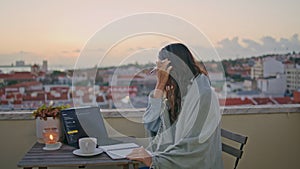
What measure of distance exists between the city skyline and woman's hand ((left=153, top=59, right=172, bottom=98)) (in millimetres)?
762

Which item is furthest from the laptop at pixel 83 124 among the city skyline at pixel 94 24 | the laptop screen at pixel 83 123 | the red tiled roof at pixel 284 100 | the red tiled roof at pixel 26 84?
the red tiled roof at pixel 284 100

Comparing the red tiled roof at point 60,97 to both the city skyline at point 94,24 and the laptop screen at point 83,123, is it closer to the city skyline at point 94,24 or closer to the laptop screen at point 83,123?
the city skyline at point 94,24

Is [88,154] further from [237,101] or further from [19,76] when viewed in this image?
[237,101]

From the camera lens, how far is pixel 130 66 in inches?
68.4

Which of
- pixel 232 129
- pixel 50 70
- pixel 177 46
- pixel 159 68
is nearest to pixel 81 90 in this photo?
pixel 159 68

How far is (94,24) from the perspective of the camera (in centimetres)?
255

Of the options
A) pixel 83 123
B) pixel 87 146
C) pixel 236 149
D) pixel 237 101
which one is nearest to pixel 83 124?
pixel 83 123

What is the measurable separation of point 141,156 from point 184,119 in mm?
244

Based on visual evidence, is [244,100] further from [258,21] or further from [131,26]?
[131,26]

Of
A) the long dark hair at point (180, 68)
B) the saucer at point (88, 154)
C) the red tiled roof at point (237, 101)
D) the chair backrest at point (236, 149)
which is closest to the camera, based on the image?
the long dark hair at point (180, 68)

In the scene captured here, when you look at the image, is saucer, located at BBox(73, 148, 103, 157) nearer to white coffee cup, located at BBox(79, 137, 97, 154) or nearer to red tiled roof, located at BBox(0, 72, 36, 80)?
white coffee cup, located at BBox(79, 137, 97, 154)

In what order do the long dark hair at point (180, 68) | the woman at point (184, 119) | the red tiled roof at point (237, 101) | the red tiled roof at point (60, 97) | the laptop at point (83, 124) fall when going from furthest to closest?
the red tiled roof at point (237, 101) → the red tiled roof at point (60, 97) → the laptop at point (83, 124) → the long dark hair at point (180, 68) → the woman at point (184, 119)

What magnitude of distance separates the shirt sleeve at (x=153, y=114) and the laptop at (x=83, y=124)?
0.66ft

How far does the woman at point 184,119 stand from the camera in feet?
4.99
